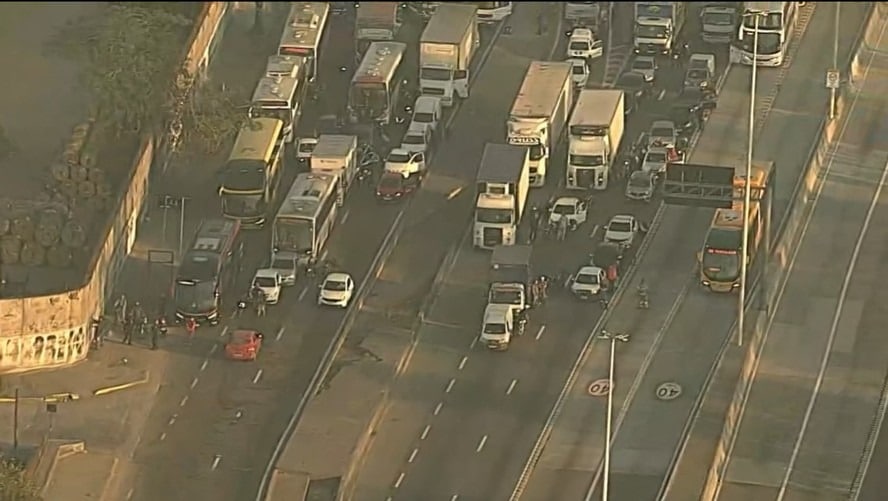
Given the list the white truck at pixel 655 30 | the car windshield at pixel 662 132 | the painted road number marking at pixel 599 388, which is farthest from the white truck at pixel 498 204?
the white truck at pixel 655 30

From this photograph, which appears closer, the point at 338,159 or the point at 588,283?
the point at 588,283

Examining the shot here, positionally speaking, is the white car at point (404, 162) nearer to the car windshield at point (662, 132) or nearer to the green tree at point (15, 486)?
the car windshield at point (662, 132)

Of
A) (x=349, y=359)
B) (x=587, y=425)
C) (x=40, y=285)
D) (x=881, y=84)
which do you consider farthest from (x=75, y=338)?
(x=881, y=84)

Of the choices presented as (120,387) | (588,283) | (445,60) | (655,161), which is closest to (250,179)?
(445,60)

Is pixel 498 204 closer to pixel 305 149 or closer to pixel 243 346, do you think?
pixel 305 149

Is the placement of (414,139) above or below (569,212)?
above
